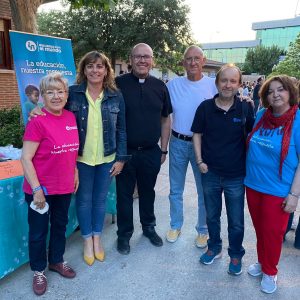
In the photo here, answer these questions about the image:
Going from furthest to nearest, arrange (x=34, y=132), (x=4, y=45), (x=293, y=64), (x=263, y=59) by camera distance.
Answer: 1. (x=263, y=59)
2. (x=293, y=64)
3. (x=4, y=45)
4. (x=34, y=132)

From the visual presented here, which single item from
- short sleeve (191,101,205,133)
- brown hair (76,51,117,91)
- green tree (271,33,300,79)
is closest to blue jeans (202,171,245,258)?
short sleeve (191,101,205,133)

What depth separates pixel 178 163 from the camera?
3164 mm

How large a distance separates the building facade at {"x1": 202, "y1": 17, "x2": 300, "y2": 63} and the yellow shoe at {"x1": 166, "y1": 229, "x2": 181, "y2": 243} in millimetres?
69418

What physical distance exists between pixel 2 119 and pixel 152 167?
5.44 meters

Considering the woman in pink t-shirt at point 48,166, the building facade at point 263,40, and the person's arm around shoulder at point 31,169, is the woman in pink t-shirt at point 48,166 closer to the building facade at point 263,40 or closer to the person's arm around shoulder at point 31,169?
the person's arm around shoulder at point 31,169

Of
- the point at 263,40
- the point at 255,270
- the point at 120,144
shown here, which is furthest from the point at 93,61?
the point at 263,40

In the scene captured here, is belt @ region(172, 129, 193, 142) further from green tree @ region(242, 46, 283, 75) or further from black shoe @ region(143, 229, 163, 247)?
green tree @ region(242, 46, 283, 75)

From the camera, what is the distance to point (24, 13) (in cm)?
465

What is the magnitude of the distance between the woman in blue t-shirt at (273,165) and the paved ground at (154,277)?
275 mm

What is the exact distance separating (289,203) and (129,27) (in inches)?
→ 715

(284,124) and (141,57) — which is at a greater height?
(141,57)

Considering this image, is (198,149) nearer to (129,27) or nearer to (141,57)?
(141,57)

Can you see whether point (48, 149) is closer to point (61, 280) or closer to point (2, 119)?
point (61, 280)

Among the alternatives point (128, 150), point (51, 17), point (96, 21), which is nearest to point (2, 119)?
point (128, 150)
